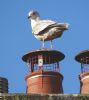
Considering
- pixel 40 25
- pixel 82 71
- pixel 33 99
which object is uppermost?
pixel 40 25

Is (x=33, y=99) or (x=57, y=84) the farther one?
(x=57, y=84)

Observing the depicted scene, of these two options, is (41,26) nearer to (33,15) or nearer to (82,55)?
(33,15)

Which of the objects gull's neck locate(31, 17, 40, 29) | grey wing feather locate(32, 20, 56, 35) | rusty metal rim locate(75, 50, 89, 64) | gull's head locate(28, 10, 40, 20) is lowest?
rusty metal rim locate(75, 50, 89, 64)

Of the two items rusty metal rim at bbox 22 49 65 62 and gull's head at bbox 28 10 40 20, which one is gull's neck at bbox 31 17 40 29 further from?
rusty metal rim at bbox 22 49 65 62

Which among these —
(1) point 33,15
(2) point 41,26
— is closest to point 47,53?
(2) point 41,26

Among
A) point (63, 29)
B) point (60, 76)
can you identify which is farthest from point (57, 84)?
point (63, 29)

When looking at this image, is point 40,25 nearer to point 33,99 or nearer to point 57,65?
point 57,65

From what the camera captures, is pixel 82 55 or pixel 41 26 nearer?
pixel 82 55

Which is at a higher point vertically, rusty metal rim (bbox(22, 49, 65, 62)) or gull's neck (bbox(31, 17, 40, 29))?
gull's neck (bbox(31, 17, 40, 29))

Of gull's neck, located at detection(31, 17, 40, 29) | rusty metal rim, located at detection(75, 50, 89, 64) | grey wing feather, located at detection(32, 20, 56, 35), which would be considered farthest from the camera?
gull's neck, located at detection(31, 17, 40, 29)

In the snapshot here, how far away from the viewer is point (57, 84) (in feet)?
119

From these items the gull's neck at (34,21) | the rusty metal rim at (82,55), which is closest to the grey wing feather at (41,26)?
the gull's neck at (34,21)

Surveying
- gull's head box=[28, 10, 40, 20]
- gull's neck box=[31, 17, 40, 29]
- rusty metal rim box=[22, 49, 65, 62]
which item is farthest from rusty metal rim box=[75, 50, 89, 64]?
gull's head box=[28, 10, 40, 20]

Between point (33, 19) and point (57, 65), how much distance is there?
343cm
